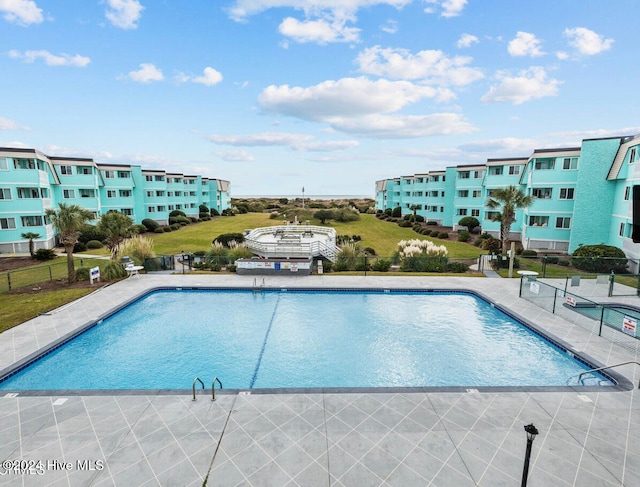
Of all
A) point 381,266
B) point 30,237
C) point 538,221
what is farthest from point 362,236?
point 30,237

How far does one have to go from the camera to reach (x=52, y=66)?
22297 millimetres

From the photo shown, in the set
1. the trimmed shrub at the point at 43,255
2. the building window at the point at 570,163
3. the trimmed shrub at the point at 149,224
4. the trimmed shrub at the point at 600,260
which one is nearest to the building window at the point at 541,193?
the building window at the point at 570,163

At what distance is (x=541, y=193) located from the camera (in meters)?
33.1

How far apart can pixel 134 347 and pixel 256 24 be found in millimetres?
24306

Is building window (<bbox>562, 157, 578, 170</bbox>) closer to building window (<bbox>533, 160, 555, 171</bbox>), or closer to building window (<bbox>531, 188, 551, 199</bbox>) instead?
building window (<bbox>533, 160, 555, 171</bbox>)

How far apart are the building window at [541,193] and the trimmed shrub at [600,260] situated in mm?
7851

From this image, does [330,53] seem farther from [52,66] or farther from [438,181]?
[438,181]

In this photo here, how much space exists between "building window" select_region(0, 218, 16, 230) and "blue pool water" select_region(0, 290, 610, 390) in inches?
899

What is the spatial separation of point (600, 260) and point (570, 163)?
11436 millimetres

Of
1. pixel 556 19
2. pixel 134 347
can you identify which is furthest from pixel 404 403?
pixel 556 19

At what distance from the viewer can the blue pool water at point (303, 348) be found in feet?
38.3

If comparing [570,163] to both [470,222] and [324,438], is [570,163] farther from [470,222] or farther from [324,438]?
[324,438]

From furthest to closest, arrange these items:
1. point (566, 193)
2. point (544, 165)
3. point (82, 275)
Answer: point (544, 165) < point (566, 193) < point (82, 275)

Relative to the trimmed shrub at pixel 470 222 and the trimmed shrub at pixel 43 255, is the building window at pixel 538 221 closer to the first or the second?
the trimmed shrub at pixel 470 222
